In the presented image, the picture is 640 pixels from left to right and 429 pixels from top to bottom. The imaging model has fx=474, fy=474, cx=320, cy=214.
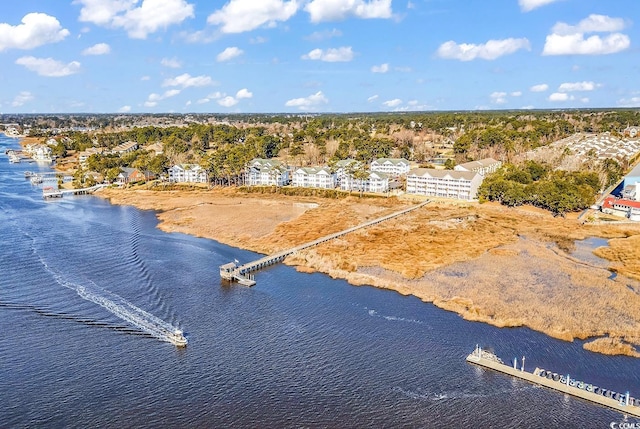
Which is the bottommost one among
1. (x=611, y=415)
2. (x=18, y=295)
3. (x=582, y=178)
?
(x=611, y=415)

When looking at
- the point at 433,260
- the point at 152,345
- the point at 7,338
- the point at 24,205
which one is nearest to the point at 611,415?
the point at 433,260

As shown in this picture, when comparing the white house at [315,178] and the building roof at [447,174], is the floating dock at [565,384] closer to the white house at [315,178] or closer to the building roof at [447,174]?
the building roof at [447,174]

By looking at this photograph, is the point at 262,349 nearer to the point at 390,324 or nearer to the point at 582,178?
the point at 390,324

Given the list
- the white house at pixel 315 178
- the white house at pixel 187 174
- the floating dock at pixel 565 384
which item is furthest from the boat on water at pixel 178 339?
the white house at pixel 187 174

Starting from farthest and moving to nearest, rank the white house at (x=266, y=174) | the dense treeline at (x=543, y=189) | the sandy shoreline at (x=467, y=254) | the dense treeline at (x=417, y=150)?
1. the white house at (x=266, y=174)
2. the dense treeline at (x=417, y=150)
3. the dense treeline at (x=543, y=189)
4. the sandy shoreline at (x=467, y=254)

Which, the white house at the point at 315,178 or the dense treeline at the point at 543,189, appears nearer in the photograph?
the dense treeline at the point at 543,189
